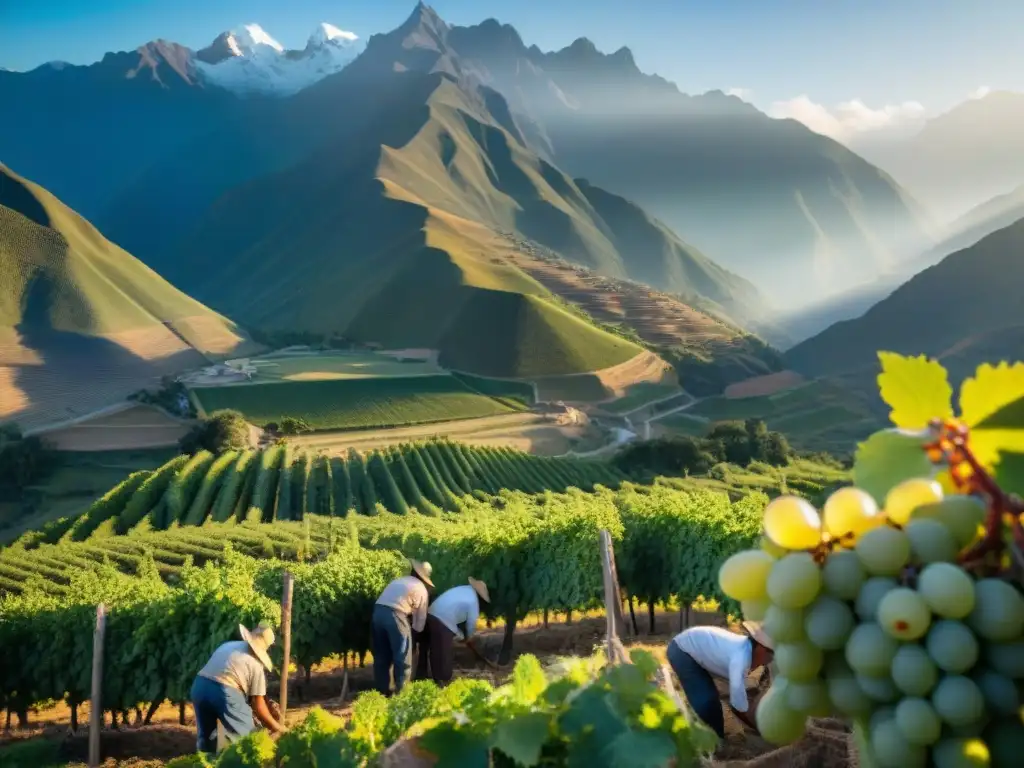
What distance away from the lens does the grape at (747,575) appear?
5.89 ft

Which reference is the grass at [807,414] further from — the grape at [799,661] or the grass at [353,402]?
the grape at [799,661]

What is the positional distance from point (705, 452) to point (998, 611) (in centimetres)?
5179

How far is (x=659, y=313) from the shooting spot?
117000 millimetres

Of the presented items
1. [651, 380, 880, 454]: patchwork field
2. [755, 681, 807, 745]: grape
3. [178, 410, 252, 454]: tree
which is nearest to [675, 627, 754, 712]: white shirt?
[755, 681, 807, 745]: grape

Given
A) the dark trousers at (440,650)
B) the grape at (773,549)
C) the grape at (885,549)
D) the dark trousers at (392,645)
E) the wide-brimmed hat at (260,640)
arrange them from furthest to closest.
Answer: the dark trousers at (440,650), the dark trousers at (392,645), the wide-brimmed hat at (260,640), the grape at (773,549), the grape at (885,549)

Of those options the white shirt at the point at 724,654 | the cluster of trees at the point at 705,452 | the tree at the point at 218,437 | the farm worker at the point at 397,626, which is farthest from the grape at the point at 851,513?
→ the tree at the point at 218,437

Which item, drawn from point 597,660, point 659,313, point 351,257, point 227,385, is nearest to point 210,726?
point 597,660

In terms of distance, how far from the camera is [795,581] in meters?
1.58

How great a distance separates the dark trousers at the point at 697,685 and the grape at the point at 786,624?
11.5 feet

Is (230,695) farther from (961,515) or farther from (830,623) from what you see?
(961,515)

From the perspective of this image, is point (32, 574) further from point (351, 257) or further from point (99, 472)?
point (351, 257)

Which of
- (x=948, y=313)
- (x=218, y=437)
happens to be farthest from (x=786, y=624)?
(x=948, y=313)

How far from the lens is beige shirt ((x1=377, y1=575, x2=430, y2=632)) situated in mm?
7910

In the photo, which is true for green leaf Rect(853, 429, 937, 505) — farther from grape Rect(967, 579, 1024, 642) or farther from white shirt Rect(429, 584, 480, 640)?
white shirt Rect(429, 584, 480, 640)
